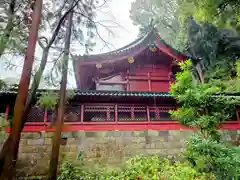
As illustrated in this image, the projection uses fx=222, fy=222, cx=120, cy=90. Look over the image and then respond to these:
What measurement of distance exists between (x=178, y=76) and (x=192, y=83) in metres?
0.45

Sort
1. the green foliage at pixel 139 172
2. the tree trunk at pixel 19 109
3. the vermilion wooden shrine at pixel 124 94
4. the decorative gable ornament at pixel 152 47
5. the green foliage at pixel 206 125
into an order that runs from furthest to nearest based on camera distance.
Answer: the decorative gable ornament at pixel 152 47 → the vermilion wooden shrine at pixel 124 94 → the green foliage at pixel 139 172 → the green foliage at pixel 206 125 → the tree trunk at pixel 19 109

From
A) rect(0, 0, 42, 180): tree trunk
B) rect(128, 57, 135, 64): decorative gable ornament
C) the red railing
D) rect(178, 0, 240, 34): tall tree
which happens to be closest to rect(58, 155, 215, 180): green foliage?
the red railing

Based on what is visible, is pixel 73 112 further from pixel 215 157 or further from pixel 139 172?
pixel 215 157

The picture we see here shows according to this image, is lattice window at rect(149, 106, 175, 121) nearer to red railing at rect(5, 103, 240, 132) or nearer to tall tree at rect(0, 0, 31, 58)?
red railing at rect(5, 103, 240, 132)

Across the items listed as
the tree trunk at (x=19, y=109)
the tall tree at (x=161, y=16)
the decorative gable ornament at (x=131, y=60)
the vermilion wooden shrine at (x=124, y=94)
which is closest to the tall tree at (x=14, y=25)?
the tree trunk at (x=19, y=109)

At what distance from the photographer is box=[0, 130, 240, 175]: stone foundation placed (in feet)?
27.5

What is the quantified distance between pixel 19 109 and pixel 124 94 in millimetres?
5755

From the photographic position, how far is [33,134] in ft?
28.9

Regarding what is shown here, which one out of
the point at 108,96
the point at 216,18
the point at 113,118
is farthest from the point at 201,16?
the point at 113,118

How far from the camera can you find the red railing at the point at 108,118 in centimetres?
916

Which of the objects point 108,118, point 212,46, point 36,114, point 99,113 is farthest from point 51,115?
point 212,46

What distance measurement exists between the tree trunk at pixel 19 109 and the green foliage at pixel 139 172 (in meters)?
4.12

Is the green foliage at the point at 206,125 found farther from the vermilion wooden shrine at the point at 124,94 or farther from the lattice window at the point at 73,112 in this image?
the lattice window at the point at 73,112

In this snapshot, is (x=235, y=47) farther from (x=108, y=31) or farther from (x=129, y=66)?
(x=108, y=31)
